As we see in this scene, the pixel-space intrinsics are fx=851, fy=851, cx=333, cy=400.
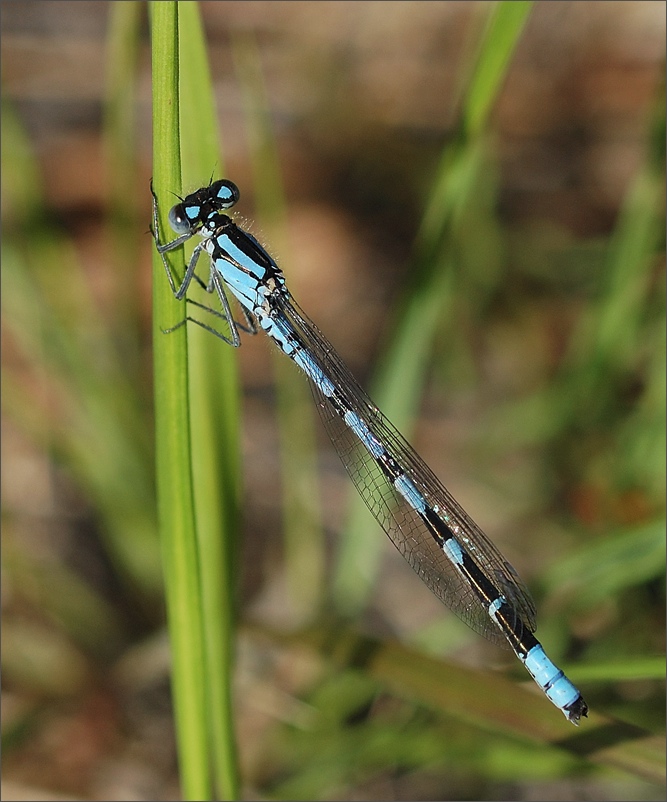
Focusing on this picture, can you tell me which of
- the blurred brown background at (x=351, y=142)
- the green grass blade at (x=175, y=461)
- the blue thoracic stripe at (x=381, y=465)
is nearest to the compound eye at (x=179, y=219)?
the green grass blade at (x=175, y=461)

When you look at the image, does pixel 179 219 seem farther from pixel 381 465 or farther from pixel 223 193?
pixel 381 465

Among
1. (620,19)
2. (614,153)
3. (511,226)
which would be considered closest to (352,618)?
(511,226)

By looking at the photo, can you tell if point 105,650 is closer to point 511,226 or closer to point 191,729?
point 191,729

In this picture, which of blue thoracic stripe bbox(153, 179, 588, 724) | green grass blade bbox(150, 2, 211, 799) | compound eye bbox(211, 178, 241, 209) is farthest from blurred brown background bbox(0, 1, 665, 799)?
green grass blade bbox(150, 2, 211, 799)

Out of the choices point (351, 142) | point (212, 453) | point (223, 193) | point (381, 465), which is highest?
point (351, 142)

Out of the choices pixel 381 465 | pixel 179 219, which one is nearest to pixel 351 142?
pixel 381 465

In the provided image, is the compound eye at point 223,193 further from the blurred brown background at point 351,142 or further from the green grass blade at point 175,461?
the blurred brown background at point 351,142

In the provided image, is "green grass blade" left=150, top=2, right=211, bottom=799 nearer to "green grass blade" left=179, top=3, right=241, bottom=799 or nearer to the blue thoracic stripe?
"green grass blade" left=179, top=3, right=241, bottom=799
